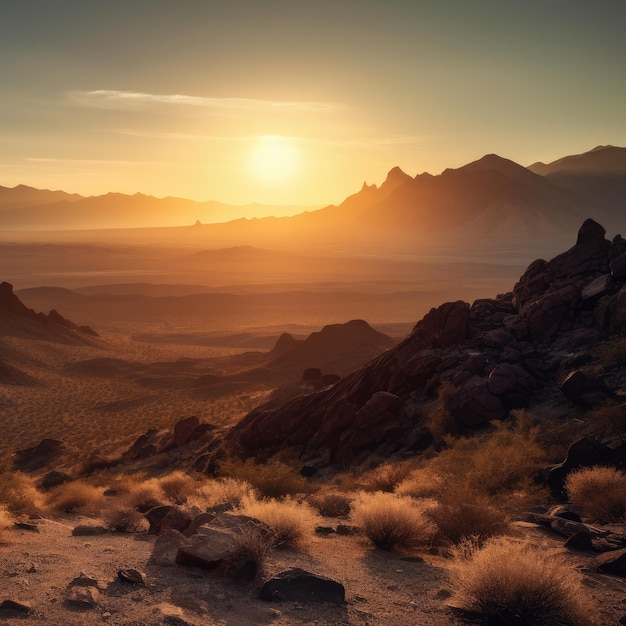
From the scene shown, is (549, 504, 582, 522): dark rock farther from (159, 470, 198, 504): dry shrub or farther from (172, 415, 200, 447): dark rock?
(172, 415, 200, 447): dark rock

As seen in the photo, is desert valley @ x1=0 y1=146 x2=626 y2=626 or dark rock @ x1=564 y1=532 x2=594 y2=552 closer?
desert valley @ x1=0 y1=146 x2=626 y2=626

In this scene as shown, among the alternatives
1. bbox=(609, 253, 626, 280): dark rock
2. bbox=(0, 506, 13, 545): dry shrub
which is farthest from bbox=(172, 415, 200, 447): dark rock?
bbox=(609, 253, 626, 280): dark rock

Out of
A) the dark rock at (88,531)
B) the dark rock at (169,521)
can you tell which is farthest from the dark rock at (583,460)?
the dark rock at (88,531)

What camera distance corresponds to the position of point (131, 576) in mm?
7719

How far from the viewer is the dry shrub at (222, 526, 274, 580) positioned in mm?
7980

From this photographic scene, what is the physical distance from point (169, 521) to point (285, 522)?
87.3 inches

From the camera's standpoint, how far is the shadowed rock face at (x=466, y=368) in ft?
60.5

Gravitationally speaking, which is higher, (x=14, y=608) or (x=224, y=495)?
(x=14, y=608)

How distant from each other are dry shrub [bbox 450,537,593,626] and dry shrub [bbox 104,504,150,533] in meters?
5.98

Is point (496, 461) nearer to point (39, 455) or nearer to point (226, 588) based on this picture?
point (226, 588)

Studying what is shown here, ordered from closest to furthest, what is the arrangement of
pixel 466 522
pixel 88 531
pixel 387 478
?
pixel 466 522 < pixel 88 531 < pixel 387 478

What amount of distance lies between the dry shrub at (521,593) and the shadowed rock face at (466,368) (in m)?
10.8

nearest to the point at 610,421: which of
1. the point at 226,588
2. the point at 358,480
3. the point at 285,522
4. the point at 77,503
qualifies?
the point at 358,480

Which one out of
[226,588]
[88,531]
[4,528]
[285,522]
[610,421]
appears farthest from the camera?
[610,421]
